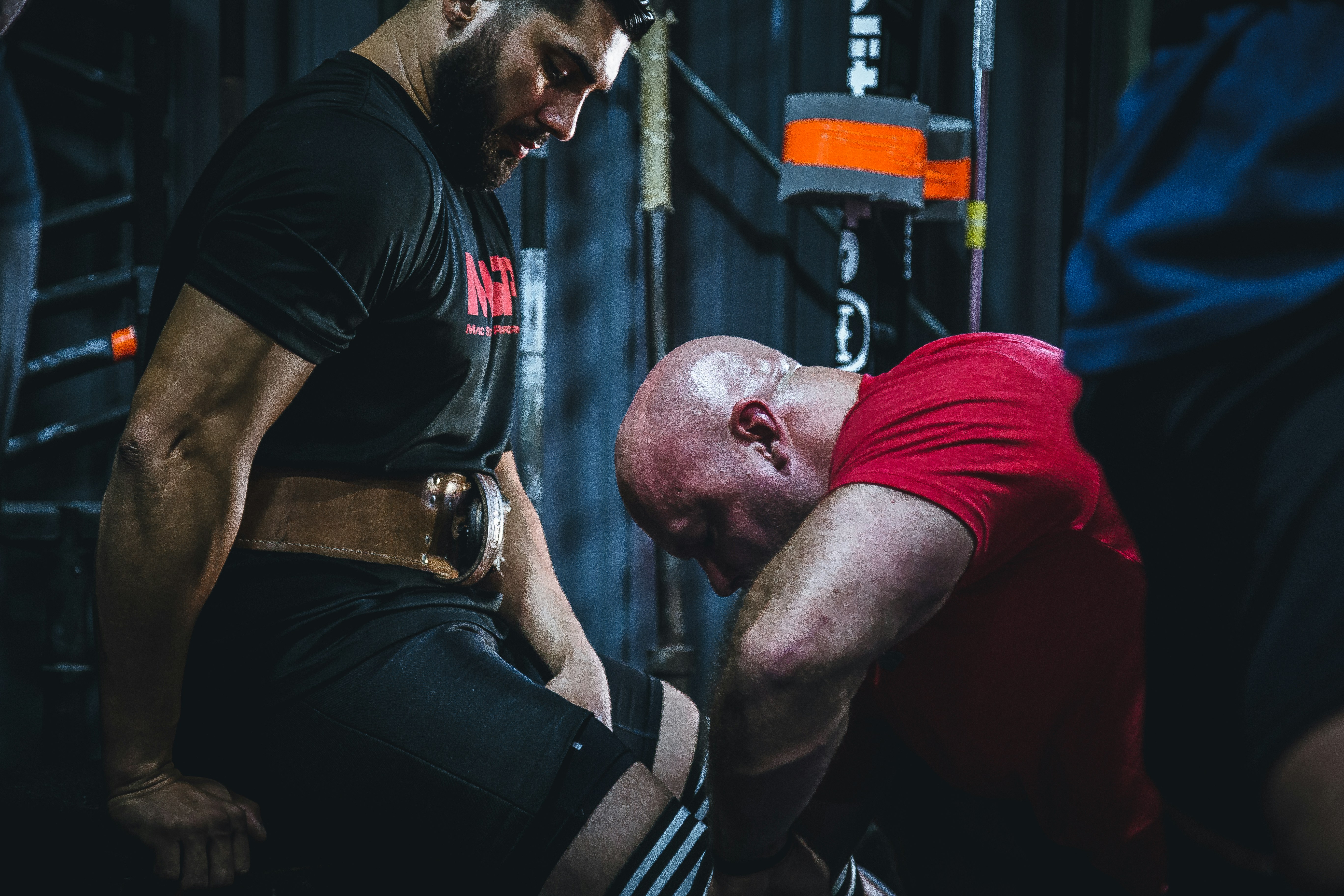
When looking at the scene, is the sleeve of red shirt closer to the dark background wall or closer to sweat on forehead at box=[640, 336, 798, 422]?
sweat on forehead at box=[640, 336, 798, 422]

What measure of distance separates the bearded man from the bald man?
0.25 m

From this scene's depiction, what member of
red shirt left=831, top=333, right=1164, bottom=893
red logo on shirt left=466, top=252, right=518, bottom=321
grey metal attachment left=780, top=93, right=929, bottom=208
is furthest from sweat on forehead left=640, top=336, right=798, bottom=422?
grey metal attachment left=780, top=93, right=929, bottom=208

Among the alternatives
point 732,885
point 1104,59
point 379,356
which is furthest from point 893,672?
point 1104,59

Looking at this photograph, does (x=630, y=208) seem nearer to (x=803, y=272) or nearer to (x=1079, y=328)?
(x=803, y=272)

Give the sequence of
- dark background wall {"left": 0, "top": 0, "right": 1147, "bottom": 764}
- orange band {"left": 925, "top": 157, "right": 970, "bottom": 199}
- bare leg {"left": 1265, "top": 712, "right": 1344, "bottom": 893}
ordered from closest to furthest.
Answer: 1. bare leg {"left": 1265, "top": 712, "right": 1344, "bottom": 893}
2. dark background wall {"left": 0, "top": 0, "right": 1147, "bottom": 764}
3. orange band {"left": 925, "top": 157, "right": 970, "bottom": 199}

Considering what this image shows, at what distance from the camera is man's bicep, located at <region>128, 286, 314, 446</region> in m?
0.94

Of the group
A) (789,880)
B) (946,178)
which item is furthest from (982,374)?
(946,178)

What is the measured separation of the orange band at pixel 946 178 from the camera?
7.64 feet

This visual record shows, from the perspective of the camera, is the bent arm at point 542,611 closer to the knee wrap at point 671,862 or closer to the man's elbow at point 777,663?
the knee wrap at point 671,862

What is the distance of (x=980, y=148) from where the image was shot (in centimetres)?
249

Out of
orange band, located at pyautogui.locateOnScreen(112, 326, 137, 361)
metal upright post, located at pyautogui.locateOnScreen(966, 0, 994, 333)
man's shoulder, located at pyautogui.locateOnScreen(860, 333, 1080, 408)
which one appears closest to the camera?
man's shoulder, located at pyautogui.locateOnScreen(860, 333, 1080, 408)

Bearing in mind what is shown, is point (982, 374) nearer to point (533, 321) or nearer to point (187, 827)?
point (187, 827)

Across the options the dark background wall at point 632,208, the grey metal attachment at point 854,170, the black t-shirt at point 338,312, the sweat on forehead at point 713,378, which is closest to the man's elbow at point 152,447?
the black t-shirt at point 338,312

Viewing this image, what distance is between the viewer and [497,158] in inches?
52.4
